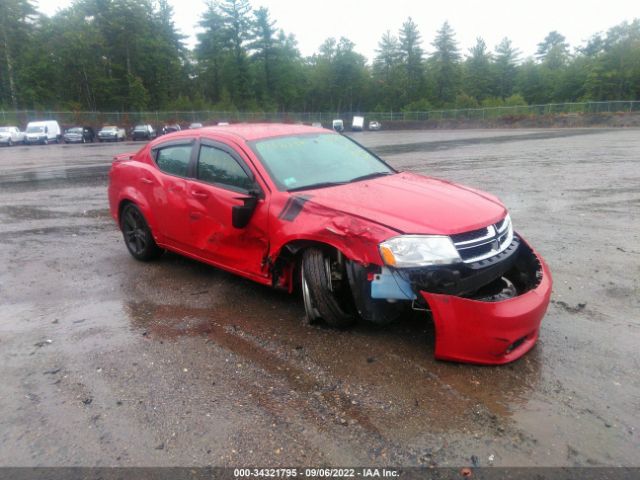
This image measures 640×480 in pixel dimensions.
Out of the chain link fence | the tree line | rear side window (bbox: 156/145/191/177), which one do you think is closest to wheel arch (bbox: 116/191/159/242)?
rear side window (bbox: 156/145/191/177)

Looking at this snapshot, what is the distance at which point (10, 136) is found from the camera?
3888cm

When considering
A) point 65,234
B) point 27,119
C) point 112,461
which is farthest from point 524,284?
point 27,119

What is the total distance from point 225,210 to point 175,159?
122 cm

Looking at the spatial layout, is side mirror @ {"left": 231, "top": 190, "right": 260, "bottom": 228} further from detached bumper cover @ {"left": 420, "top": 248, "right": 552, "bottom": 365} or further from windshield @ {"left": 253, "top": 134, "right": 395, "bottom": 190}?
detached bumper cover @ {"left": 420, "top": 248, "right": 552, "bottom": 365}

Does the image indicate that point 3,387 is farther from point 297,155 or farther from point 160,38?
point 160,38

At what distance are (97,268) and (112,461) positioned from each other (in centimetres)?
372

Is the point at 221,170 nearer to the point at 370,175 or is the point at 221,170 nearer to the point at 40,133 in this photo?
the point at 370,175

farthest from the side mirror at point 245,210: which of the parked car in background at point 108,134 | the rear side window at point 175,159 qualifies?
the parked car in background at point 108,134

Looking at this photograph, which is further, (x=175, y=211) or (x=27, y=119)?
(x=27, y=119)

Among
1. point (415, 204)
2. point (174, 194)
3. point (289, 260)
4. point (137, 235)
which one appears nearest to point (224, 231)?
point (289, 260)

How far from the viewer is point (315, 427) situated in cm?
284

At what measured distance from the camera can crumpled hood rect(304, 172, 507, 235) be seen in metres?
3.45

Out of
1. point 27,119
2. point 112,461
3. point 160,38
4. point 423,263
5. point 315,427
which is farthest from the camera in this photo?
point 160,38

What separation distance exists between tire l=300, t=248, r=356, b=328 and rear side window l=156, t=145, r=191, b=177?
198cm
